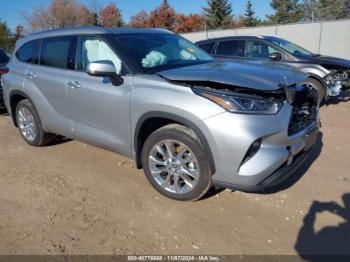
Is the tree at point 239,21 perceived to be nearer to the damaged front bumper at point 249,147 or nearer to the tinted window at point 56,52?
the tinted window at point 56,52

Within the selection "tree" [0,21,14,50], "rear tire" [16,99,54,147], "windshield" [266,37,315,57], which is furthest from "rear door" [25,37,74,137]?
"tree" [0,21,14,50]

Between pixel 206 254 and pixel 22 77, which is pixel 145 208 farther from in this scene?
pixel 22 77

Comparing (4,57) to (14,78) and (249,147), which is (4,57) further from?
(249,147)

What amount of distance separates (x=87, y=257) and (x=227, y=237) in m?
1.24

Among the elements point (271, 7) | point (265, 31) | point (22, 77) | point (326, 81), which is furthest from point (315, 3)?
point (22, 77)

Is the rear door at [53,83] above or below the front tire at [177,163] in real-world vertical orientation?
above

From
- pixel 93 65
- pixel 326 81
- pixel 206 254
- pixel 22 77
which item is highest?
pixel 93 65

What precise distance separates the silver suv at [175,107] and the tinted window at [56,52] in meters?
0.02

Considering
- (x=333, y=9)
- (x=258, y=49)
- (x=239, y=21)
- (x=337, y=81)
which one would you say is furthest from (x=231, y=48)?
(x=239, y=21)

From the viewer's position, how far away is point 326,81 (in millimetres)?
8133

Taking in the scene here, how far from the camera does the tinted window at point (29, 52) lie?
5.37 meters

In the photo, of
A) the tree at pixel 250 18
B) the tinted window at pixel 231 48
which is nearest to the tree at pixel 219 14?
the tree at pixel 250 18

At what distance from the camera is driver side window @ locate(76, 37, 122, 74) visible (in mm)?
4137

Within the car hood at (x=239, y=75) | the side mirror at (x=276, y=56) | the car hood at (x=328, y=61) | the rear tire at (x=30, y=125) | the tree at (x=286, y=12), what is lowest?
the rear tire at (x=30, y=125)
